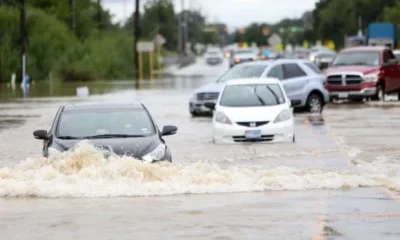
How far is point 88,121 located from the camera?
56.6ft

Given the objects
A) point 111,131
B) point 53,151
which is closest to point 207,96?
point 111,131

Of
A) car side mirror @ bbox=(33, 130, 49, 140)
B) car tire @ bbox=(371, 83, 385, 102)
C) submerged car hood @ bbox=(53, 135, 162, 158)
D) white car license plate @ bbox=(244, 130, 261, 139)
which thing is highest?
car side mirror @ bbox=(33, 130, 49, 140)

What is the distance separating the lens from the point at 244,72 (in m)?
35.6

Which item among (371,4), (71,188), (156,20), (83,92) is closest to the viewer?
(71,188)

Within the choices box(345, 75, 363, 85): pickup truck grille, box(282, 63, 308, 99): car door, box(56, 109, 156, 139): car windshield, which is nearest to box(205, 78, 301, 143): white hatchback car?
box(56, 109, 156, 139): car windshield

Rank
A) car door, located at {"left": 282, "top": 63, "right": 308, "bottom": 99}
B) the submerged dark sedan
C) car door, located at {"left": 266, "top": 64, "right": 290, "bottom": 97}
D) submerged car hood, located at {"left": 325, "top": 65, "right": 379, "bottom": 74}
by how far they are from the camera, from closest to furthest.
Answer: the submerged dark sedan → car door, located at {"left": 282, "top": 63, "right": 308, "bottom": 99} → car door, located at {"left": 266, "top": 64, "right": 290, "bottom": 97} → submerged car hood, located at {"left": 325, "top": 65, "right": 379, "bottom": 74}

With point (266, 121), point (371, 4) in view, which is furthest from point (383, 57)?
point (371, 4)

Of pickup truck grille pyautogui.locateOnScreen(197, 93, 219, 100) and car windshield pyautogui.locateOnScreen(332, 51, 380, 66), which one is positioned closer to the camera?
pickup truck grille pyautogui.locateOnScreen(197, 93, 219, 100)

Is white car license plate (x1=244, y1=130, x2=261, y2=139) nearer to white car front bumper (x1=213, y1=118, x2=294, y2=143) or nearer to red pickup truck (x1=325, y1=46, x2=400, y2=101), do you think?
white car front bumper (x1=213, y1=118, x2=294, y2=143)

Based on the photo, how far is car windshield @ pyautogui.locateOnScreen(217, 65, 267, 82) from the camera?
1389 inches

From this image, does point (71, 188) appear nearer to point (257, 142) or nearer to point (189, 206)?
point (189, 206)

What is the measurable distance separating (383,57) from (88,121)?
24.8 meters

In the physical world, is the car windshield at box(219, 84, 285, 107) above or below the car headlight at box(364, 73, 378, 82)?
above

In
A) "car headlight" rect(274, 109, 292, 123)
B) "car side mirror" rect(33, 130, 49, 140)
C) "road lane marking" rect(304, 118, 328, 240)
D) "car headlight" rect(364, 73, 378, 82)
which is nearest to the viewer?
"road lane marking" rect(304, 118, 328, 240)
